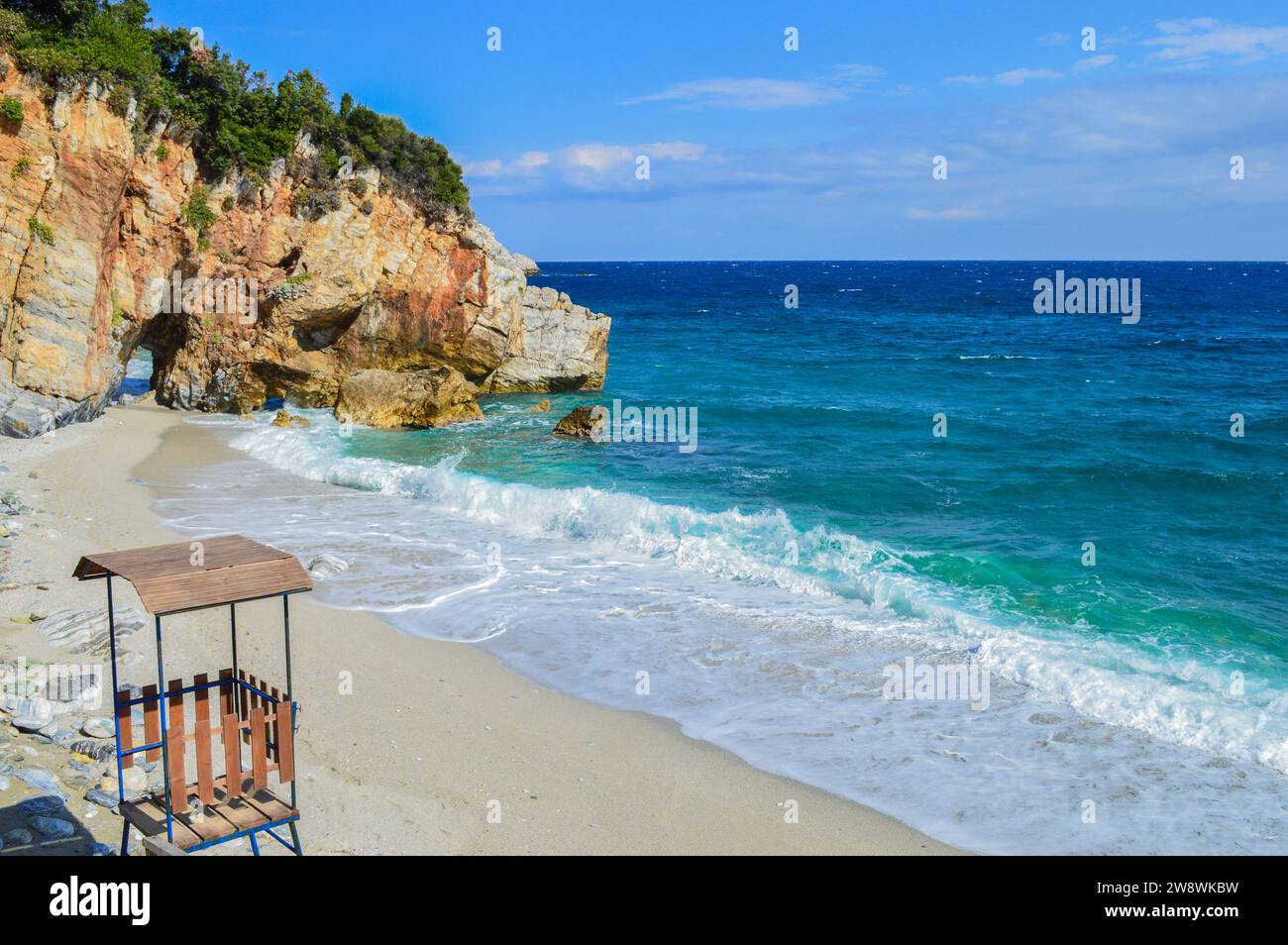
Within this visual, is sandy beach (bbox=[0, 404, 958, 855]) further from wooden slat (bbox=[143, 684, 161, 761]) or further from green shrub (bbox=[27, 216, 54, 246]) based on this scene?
green shrub (bbox=[27, 216, 54, 246])

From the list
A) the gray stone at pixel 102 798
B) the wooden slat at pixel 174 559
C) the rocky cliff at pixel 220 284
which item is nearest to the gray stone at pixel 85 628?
the gray stone at pixel 102 798

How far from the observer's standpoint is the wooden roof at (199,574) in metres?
6.14

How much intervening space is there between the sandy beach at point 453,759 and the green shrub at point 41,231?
862 cm

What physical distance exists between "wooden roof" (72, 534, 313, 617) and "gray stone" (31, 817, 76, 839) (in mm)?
1760

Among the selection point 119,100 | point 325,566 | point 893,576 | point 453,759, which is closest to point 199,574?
point 453,759

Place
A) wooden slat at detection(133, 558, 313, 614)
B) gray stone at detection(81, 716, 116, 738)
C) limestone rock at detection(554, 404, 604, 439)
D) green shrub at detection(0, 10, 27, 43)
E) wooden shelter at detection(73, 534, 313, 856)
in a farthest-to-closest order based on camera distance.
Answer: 1. limestone rock at detection(554, 404, 604, 439)
2. green shrub at detection(0, 10, 27, 43)
3. gray stone at detection(81, 716, 116, 738)
4. wooden shelter at detection(73, 534, 313, 856)
5. wooden slat at detection(133, 558, 313, 614)

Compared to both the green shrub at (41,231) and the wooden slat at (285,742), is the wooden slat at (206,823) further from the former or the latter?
the green shrub at (41,231)

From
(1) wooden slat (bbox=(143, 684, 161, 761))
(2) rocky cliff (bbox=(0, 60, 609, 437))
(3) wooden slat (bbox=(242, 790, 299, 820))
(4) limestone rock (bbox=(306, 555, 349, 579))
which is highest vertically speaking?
(2) rocky cliff (bbox=(0, 60, 609, 437))

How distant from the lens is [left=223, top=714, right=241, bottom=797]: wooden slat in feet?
21.7

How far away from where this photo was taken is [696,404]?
32.1 m

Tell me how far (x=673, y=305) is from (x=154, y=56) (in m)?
62.9

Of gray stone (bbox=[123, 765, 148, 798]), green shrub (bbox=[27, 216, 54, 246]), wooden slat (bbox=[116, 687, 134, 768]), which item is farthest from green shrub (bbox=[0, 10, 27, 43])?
wooden slat (bbox=[116, 687, 134, 768])

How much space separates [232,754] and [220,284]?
21.7 meters

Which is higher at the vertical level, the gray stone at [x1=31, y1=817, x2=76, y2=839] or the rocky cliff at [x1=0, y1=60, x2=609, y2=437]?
the rocky cliff at [x1=0, y1=60, x2=609, y2=437]
